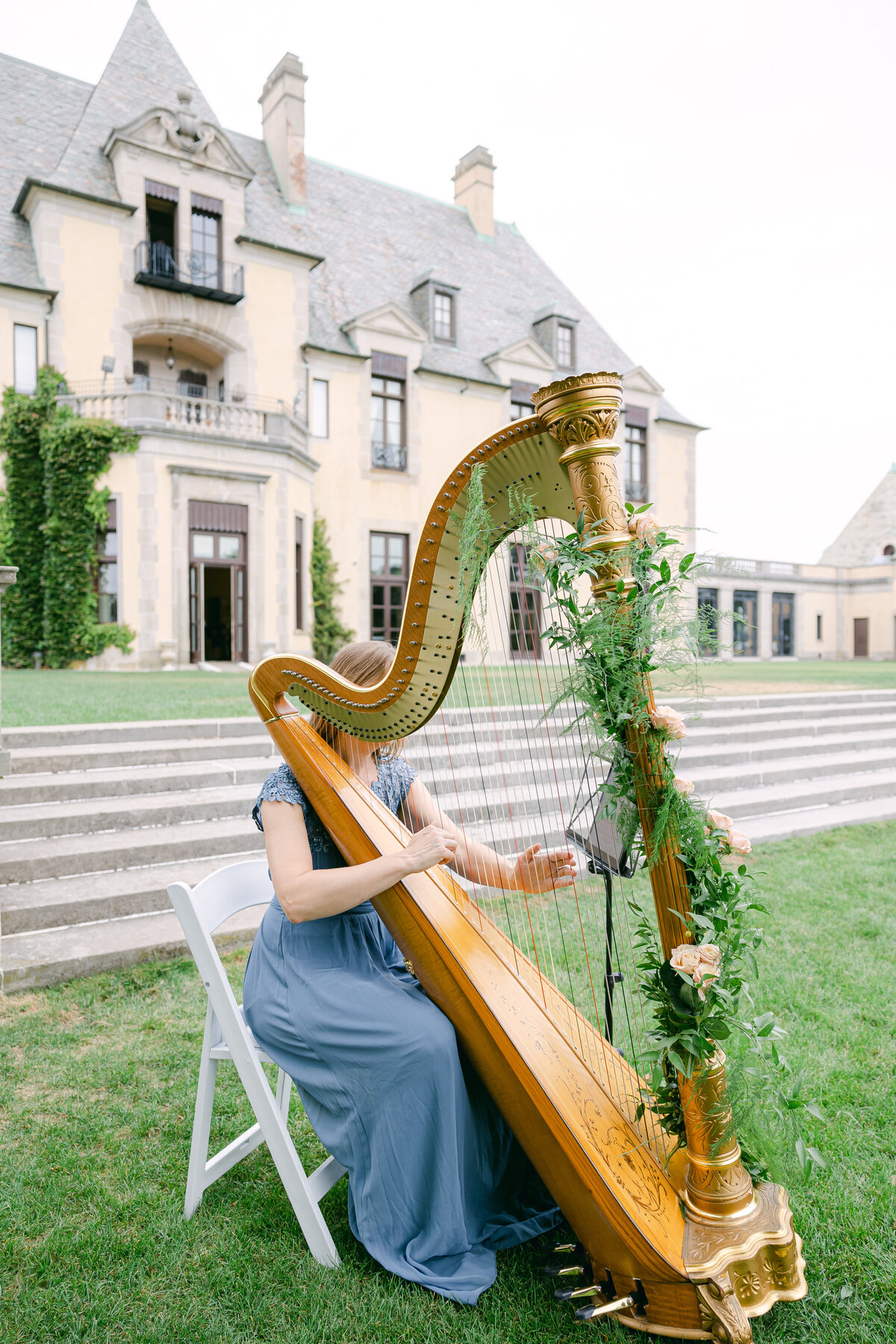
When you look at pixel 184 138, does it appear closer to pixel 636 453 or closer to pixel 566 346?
pixel 566 346

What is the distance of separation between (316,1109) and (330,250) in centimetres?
2107

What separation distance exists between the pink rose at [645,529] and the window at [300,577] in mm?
16050

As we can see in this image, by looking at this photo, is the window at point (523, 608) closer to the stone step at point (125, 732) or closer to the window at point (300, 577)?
the stone step at point (125, 732)

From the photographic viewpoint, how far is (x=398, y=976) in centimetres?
222

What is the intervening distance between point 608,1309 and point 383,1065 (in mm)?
635

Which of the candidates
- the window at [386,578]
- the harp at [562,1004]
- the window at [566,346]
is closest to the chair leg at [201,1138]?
the harp at [562,1004]

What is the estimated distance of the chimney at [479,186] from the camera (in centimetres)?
2358

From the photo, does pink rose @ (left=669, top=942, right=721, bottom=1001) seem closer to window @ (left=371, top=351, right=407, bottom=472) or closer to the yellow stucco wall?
the yellow stucco wall

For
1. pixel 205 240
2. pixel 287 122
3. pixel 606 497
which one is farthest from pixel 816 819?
pixel 287 122

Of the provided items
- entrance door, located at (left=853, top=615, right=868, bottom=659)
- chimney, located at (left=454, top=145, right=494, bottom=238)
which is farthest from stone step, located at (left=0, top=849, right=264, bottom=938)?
entrance door, located at (left=853, top=615, right=868, bottom=659)

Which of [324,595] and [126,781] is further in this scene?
[324,595]

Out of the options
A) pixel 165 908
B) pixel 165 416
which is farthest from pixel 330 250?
pixel 165 908

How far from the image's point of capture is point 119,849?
4422 millimetres

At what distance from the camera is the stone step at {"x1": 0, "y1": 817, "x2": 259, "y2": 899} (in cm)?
421
